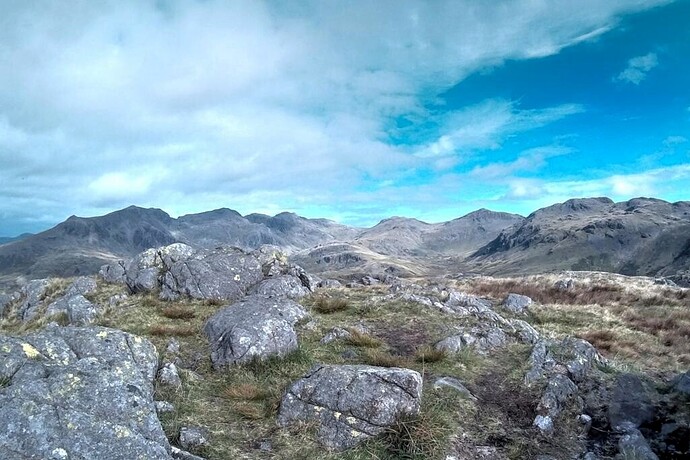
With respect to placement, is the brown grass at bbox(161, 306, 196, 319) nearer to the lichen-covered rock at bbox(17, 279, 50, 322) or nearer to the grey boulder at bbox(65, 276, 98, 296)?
the grey boulder at bbox(65, 276, 98, 296)

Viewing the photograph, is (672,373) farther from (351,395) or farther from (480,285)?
(480,285)

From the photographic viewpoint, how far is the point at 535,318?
24.5 meters

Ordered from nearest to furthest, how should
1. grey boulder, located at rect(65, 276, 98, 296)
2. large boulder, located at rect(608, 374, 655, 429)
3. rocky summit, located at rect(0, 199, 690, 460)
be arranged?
rocky summit, located at rect(0, 199, 690, 460)
large boulder, located at rect(608, 374, 655, 429)
grey boulder, located at rect(65, 276, 98, 296)

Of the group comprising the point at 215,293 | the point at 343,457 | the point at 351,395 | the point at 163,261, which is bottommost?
the point at 343,457

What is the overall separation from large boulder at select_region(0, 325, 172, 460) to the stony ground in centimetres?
107

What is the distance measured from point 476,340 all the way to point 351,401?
714 centimetres

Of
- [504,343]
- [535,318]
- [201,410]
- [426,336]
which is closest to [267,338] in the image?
[201,410]

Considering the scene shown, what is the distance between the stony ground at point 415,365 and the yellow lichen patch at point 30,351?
2751 millimetres

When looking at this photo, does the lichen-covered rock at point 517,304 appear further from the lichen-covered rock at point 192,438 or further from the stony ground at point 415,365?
the lichen-covered rock at point 192,438

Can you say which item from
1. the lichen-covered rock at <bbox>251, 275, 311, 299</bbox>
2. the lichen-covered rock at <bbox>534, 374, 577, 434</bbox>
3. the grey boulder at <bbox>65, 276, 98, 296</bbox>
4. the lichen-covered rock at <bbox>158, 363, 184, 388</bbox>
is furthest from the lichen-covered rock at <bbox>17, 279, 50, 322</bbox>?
the lichen-covered rock at <bbox>534, 374, 577, 434</bbox>

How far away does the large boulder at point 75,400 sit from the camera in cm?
736

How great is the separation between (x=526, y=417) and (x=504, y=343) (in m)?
4.99

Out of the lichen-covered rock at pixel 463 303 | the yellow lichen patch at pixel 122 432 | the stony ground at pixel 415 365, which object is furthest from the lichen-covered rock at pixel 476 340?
the yellow lichen patch at pixel 122 432

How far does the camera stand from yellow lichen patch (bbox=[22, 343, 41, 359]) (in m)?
9.35
